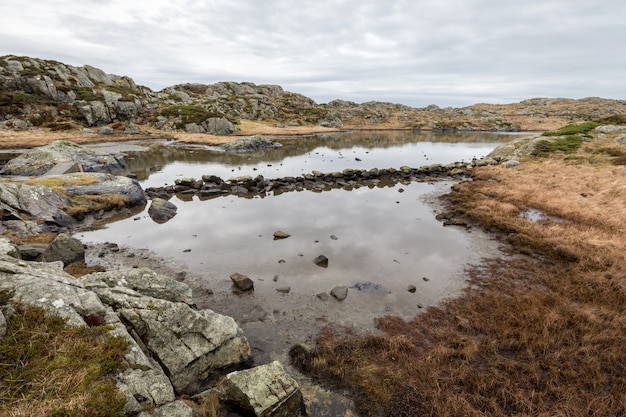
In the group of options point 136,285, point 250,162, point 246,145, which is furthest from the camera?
point 246,145

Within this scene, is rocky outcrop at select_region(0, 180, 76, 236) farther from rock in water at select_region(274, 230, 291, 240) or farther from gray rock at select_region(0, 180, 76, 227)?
rock in water at select_region(274, 230, 291, 240)

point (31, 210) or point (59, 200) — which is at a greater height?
point (59, 200)

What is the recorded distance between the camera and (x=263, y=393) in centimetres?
891

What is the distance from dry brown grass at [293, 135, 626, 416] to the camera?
10.3 meters

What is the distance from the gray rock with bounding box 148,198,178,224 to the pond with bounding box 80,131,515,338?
2.21 ft

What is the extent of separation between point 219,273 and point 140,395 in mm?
12451

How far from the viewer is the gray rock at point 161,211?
98.8 ft

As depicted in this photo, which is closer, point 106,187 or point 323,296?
point 323,296

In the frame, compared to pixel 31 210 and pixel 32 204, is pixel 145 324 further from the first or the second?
pixel 32 204

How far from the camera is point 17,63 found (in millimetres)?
106188

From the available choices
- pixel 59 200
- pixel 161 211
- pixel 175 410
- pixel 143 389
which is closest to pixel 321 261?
pixel 175 410

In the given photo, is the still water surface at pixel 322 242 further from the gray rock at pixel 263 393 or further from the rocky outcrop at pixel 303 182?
the gray rock at pixel 263 393

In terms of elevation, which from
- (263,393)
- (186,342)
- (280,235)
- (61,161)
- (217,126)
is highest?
(217,126)

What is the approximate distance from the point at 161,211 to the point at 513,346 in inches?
1164
